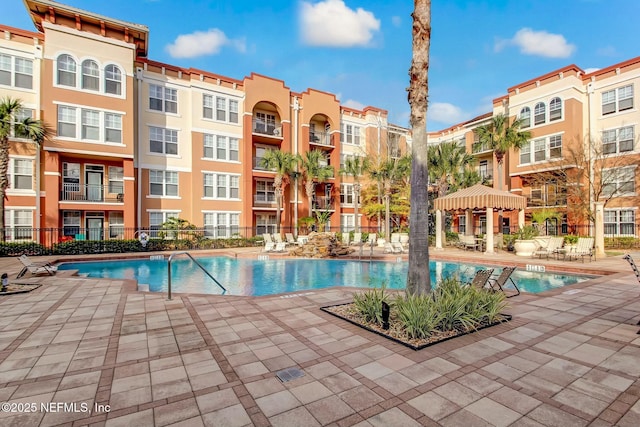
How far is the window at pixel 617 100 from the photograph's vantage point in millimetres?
20969

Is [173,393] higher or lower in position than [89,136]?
lower

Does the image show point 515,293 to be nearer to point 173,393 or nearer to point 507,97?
point 173,393

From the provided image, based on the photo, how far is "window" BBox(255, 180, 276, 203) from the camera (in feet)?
83.9

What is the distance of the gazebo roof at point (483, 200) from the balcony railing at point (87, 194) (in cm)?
2003

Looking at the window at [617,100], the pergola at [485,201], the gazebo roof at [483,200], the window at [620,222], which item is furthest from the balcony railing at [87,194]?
the window at [617,100]

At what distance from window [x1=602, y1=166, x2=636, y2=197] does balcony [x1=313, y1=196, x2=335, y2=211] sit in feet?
62.2

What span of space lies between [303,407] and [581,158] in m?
25.1

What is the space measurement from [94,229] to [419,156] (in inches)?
840

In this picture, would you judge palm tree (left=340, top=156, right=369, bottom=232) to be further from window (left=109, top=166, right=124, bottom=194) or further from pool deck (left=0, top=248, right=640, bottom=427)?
pool deck (left=0, top=248, right=640, bottom=427)

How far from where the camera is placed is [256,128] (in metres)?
25.6

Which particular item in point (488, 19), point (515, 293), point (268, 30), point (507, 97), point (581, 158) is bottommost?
point (515, 293)

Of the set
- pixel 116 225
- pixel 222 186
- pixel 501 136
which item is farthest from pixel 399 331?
pixel 501 136

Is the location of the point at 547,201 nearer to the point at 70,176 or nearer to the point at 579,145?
the point at 579,145

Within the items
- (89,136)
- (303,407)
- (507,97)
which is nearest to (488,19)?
(303,407)
